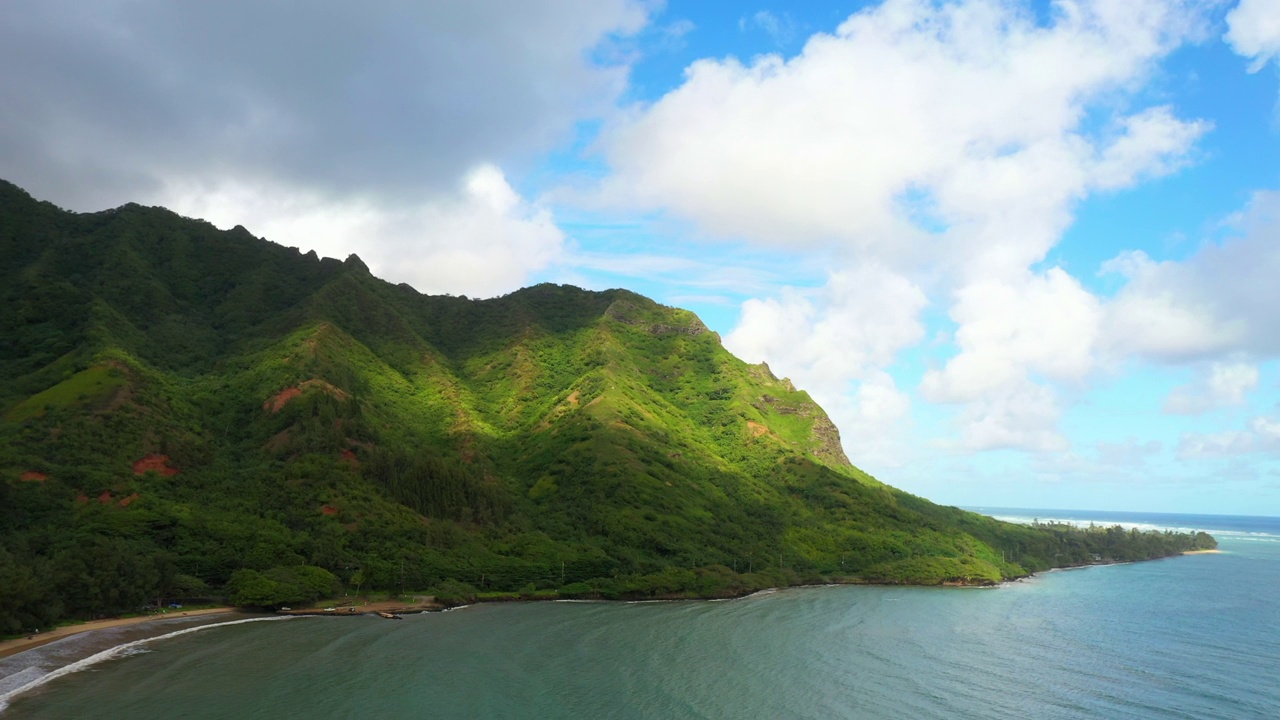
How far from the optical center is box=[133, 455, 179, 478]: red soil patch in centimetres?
11212

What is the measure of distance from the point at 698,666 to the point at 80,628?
6583 centimetres

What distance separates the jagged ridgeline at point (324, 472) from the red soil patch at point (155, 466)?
545mm

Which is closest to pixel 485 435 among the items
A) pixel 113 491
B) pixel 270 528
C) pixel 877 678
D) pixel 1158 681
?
pixel 270 528

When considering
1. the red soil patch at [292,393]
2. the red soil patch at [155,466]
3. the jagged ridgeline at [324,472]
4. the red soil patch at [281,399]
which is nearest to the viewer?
the jagged ridgeline at [324,472]

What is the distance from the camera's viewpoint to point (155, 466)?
376 feet

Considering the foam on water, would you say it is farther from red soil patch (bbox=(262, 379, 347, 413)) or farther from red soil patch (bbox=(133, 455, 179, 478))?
red soil patch (bbox=(262, 379, 347, 413))

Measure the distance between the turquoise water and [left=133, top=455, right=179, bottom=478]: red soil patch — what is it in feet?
124

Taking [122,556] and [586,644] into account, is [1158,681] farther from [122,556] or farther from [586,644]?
[122,556]

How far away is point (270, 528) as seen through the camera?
352 ft

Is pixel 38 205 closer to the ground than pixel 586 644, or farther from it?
farther from it

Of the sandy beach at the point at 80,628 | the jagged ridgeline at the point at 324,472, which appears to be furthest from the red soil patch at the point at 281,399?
the sandy beach at the point at 80,628

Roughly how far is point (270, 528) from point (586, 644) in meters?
52.4

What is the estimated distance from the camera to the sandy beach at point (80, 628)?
7007cm

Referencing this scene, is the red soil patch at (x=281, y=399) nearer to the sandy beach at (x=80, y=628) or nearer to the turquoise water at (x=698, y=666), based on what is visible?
the sandy beach at (x=80, y=628)
